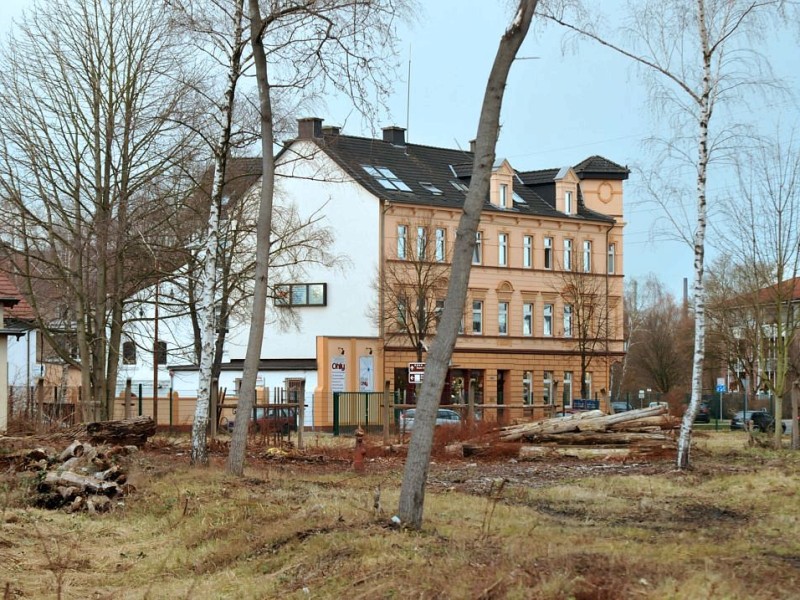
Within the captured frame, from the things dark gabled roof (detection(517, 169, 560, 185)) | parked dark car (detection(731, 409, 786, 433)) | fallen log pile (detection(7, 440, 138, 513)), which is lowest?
parked dark car (detection(731, 409, 786, 433))

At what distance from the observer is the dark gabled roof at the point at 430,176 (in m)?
58.5

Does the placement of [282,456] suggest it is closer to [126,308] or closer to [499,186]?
[126,308]

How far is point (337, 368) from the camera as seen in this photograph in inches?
2223

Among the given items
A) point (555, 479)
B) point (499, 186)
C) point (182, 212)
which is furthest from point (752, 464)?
point (499, 186)

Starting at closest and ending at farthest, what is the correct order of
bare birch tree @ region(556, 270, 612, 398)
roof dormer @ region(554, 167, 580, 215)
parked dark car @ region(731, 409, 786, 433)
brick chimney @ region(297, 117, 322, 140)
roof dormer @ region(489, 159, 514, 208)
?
parked dark car @ region(731, 409, 786, 433) → brick chimney @ region(297, 117, 322, 140) → bare birch tree @ region(556, 270, 612, 398) → roof dormer @ region(489, 159, 514, 208) → roof dormer @ region(554, 167, 580, 215)

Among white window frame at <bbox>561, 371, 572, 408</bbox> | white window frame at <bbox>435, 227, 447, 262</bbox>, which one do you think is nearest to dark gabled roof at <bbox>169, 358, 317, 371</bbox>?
white window frame at <bbox>435, 227, 447, 262</bbox>

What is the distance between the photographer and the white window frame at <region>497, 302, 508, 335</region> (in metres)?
62.6

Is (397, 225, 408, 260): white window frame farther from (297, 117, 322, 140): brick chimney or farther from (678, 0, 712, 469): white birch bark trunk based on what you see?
(678, 0, 712, 469): white birch bark trunk

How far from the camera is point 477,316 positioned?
61.7 m

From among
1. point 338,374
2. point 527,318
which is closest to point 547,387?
point 527,318

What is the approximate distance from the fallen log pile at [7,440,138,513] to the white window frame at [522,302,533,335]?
1737 inches

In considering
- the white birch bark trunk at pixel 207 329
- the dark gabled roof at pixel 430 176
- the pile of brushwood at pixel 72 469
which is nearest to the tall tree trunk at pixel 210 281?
the white birch bark trunk at pixel 207 329

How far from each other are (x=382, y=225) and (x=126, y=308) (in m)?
23.8

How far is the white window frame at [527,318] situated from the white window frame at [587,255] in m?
4.56
